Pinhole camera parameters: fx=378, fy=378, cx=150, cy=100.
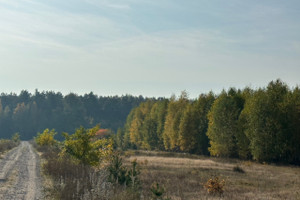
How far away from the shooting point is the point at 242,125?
170ft

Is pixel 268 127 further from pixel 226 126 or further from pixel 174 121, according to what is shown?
pixel 174 121

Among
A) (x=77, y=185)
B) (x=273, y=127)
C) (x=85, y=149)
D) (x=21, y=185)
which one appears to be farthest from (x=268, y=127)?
(x=77, y=185)

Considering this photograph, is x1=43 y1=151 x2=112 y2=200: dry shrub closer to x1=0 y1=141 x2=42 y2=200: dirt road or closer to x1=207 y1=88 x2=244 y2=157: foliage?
x1=0 y1=141 x2=42 y2=200: dirt road

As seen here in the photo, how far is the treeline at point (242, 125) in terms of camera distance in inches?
1821

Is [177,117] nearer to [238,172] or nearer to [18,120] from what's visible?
[238,172]

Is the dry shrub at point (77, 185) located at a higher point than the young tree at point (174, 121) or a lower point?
lower

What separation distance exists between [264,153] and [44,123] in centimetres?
15741

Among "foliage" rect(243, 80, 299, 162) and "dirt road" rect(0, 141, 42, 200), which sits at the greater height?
"foliage" rect(243, 80, 299, 162)

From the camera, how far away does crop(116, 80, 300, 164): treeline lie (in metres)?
46.2

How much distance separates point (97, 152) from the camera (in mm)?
25781

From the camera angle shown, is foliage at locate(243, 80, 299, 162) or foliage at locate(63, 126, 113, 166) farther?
foliage at locate(243, 80, 299, 162)

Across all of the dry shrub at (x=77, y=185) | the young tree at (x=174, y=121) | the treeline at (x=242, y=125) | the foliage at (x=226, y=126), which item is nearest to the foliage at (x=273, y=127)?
the treeline at (x=242, y=125)

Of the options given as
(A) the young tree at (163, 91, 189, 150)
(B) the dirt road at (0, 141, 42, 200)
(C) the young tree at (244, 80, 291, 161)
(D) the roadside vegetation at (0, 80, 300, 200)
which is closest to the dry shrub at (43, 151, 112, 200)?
(D) the roadside vegetation at (0, 80, 300, 200)

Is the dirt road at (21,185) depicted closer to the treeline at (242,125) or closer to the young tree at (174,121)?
the treeline at (242,125)
